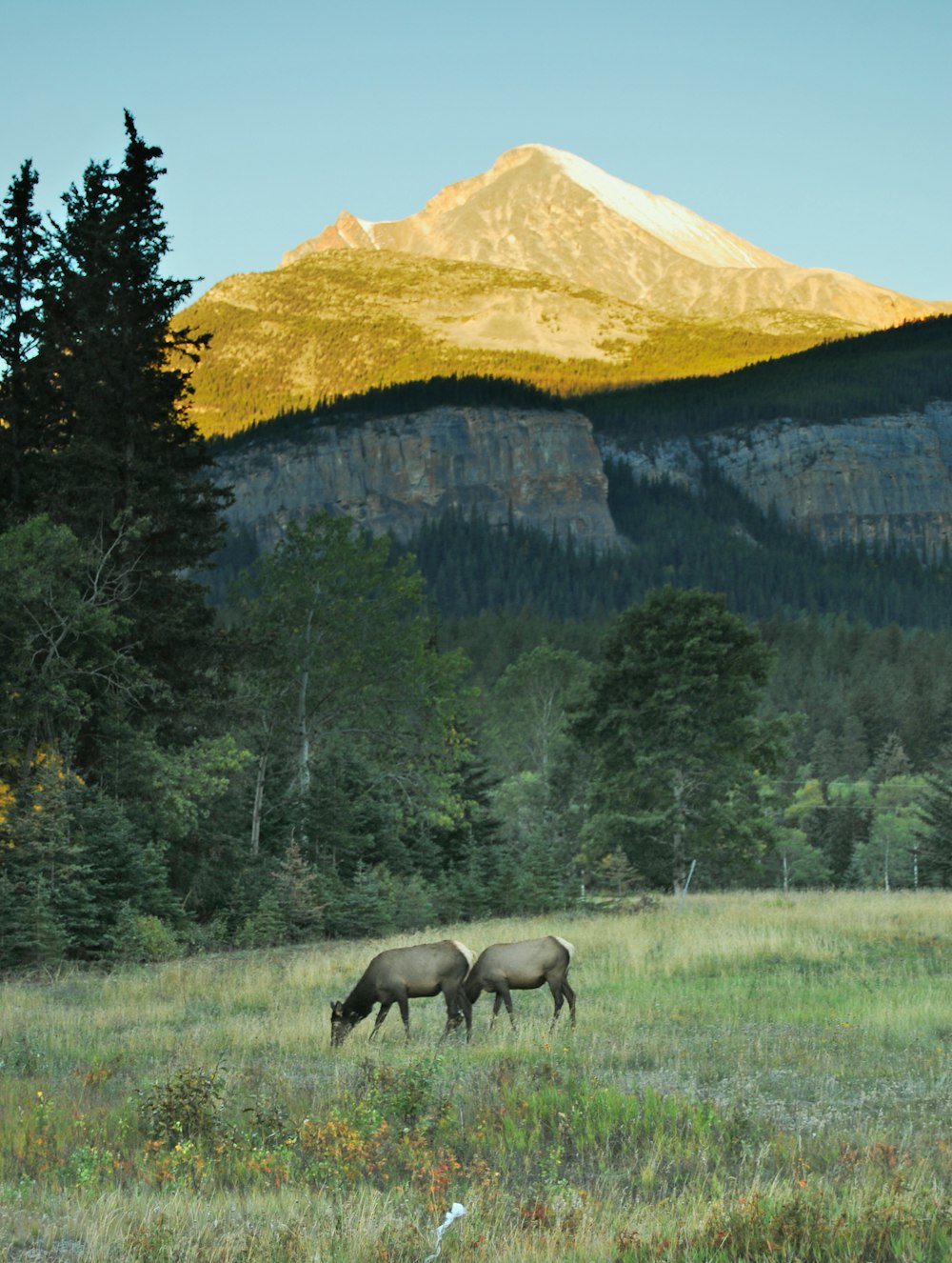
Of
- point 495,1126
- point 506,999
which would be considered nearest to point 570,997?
point 506,999

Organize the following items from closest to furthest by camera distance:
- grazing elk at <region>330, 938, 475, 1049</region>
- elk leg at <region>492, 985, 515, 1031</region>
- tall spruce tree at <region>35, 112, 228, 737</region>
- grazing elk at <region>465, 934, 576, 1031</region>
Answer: elk leg at <region>492, 985, 515, 1031</region> → grazing elk at <region>330, 938, 475, 1049</region> → grazing elk at <region>465, 934, 576, 1031</region> → tall spruce tree at <region>35, 112, 228, 737</region>

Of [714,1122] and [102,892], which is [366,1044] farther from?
[102,892]

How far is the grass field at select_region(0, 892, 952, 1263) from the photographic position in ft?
23.1

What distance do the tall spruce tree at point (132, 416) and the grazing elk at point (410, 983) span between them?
14.3 metres

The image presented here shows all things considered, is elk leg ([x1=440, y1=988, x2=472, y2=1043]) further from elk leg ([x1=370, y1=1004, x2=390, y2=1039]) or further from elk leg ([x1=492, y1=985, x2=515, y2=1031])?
elk leg ([x1=370, y1=1004, x2=390, y2=1039])

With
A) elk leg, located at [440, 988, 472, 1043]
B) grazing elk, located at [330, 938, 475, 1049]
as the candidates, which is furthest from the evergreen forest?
elk leg, located at [440, 988, 472, 1043]

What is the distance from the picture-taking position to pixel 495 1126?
1005 cm

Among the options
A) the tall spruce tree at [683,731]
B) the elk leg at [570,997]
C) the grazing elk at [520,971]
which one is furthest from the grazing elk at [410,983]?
the tall spruce tree at [683,731]

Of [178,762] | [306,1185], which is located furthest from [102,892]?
[306,1185]

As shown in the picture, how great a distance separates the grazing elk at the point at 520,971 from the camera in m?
14.8

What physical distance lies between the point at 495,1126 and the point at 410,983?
4.88 meters

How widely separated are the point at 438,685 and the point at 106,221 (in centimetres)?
1863

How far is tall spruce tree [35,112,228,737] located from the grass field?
1229cm

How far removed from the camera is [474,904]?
35906 mm
